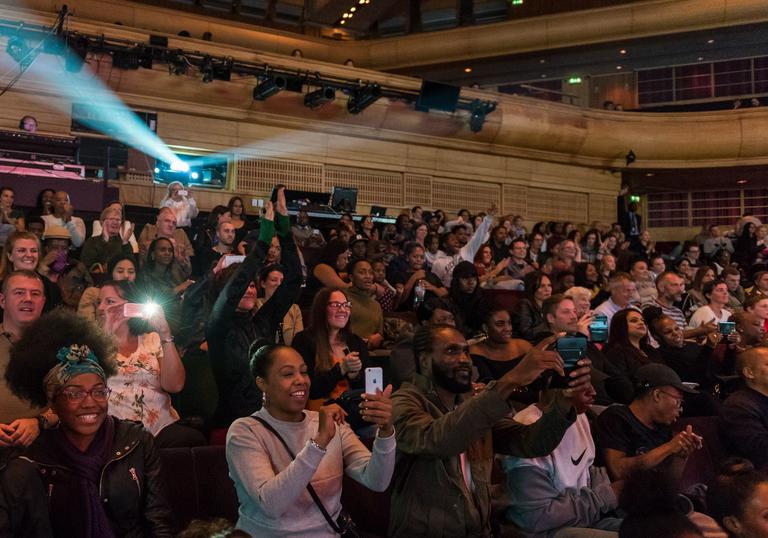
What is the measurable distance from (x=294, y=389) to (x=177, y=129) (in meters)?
10.6

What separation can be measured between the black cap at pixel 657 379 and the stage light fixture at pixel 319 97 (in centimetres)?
951

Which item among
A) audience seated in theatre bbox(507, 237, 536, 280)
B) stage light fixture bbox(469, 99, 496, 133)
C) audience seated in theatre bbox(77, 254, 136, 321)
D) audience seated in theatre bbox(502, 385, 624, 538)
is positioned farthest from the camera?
stage light fixture bbox(469, 99, 496, 133)

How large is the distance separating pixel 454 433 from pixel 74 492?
3.84 ft

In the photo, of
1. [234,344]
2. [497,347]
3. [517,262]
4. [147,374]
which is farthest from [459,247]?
[147,374]

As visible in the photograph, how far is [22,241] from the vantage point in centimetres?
431

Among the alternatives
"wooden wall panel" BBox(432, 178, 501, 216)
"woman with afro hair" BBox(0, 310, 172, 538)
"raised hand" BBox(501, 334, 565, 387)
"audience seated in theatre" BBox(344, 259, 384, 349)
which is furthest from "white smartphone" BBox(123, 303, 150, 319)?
"wooden wall panel" BBox(432, 178, 501, 216)

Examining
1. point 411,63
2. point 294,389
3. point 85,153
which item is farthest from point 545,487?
point 411,63

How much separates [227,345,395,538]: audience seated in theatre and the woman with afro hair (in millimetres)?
285

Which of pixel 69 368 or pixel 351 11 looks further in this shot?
pixel 351 11

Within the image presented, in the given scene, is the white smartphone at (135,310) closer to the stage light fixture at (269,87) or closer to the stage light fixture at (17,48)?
the stage light fixture at (17,48)

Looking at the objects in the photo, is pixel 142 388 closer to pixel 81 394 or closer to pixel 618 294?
pixel 81 394

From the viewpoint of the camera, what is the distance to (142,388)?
3457 mm

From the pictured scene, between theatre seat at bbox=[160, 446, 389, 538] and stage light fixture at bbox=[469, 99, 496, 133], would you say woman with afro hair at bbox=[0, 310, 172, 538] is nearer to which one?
theatre seat at bbox=[160, 446, 389, 538]

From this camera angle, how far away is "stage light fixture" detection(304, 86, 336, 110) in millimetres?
12398
